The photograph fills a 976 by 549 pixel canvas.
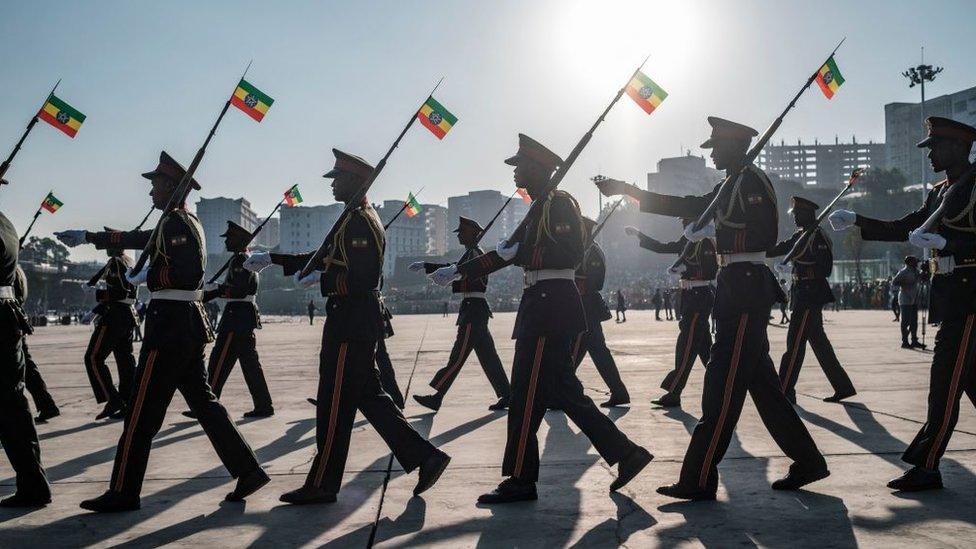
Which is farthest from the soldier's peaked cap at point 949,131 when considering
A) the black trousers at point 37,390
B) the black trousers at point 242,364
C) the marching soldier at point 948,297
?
the black trousers at point 37,390

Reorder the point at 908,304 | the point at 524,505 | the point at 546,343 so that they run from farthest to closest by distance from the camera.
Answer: the point at 908,304
the point at 546,343
the point at 524,505

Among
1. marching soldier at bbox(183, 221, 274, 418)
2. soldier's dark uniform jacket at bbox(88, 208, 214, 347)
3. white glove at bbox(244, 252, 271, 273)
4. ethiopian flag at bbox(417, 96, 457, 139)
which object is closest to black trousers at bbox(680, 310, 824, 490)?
white glove at bbox(244, 252, 271, 273)

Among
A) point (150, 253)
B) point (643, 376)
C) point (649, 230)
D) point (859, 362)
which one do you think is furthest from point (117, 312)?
point (649, 230)

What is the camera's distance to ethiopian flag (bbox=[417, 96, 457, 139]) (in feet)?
39.5

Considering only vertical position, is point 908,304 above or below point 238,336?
above

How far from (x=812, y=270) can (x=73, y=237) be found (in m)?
6.98

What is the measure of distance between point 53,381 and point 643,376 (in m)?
8.71

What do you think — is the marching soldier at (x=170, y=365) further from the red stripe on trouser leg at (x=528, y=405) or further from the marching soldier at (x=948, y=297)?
the marching soldier at (x=948, y=297)

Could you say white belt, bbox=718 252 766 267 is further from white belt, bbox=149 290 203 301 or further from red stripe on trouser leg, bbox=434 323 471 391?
red stripe on trouser leg, bbox=434 323 471 391

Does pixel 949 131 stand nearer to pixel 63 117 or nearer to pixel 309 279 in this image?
pixel 309 279

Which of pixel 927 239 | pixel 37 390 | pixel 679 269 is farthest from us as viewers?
pixel 679 269

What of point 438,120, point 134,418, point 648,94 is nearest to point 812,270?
point 648,94

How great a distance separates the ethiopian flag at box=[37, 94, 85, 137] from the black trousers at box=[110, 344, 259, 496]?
22.4 ft

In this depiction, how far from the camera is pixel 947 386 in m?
5.12
